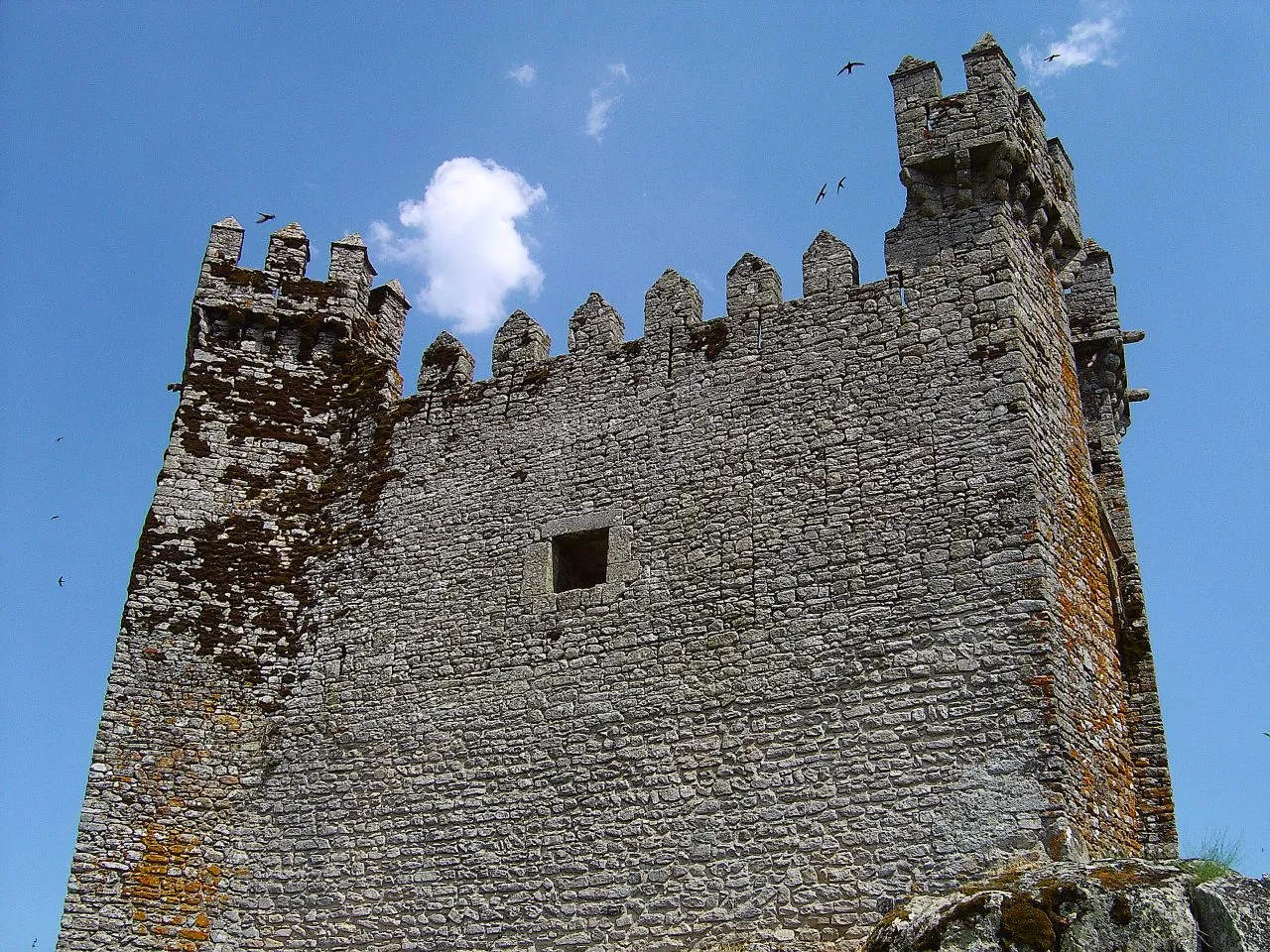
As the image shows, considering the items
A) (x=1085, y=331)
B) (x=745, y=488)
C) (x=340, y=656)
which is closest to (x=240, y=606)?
(x=340, y=656)

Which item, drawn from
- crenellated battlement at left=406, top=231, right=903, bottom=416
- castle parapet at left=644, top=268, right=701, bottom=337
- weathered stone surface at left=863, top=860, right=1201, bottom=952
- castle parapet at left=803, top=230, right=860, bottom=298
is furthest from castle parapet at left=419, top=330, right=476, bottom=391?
weathered stone surface at left=863, top=860, right=1201, bottom=952

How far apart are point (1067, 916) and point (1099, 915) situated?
170mm

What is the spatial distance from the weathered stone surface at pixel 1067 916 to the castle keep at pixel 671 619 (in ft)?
6.43

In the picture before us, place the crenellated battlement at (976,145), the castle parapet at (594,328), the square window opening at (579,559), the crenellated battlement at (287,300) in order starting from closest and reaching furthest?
the crenellated battlement at (976,145) → the square window opening at (579,559) → the castle parapet at (594,328) → the crenellated battlement at (287,300)

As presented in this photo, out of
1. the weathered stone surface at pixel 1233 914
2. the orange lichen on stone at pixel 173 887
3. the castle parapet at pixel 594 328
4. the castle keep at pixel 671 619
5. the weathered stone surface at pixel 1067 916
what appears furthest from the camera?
the castle parapet at pixel 594 328

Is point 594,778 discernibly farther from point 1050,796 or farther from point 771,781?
point 1050,796

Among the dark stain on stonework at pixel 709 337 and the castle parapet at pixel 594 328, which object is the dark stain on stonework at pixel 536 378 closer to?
the castle parapet at pixel 594 328

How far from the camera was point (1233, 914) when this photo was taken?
643 centimetres

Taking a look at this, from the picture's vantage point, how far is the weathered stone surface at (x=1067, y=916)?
6500mm

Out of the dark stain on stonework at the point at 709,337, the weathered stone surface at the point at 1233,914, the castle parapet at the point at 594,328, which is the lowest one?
the weathered stone surface at the point at 1233,914

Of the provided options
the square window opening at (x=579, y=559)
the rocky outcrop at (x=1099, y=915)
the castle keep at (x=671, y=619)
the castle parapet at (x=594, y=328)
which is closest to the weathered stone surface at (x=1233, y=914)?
the rocky outcrop at (x=1099, y=915)

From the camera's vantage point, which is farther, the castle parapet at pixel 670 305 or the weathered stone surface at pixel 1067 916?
the castle parapet at pixel 670 305

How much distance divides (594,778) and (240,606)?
15.0ft

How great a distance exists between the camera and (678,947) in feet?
32.0
